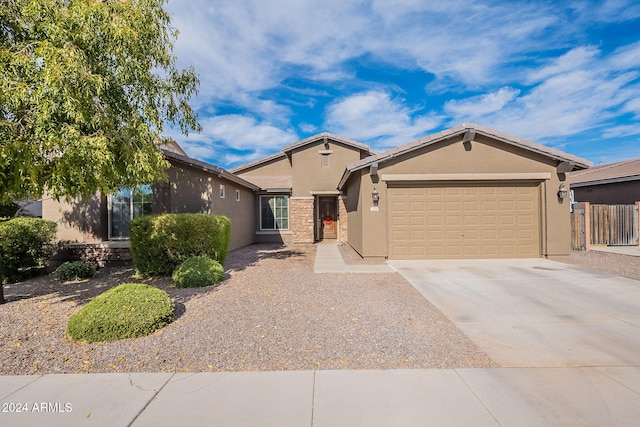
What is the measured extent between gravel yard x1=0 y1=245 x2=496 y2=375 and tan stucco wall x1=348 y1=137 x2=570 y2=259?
3.33 metres

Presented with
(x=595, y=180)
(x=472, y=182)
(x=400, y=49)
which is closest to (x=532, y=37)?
(x=400, y=49)

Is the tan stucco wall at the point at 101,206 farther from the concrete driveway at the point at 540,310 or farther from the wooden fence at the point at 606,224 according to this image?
the wooden fence at the point at 606,224

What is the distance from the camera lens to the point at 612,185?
1550cm

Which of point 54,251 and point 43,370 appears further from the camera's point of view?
point 54,251

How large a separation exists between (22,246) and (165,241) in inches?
166

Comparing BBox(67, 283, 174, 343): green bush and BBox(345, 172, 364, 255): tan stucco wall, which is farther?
BBox(345, 172, 364, 255): tan stucco wall

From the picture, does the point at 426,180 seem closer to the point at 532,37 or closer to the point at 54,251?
the point at 532,37

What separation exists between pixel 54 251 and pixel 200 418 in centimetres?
979

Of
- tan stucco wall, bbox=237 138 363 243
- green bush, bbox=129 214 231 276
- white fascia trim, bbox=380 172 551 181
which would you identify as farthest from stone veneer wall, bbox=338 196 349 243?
green bush, bbox=129 214 231 276

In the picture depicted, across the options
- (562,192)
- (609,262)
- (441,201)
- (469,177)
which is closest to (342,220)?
(441,201)

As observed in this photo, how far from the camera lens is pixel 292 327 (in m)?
4.35

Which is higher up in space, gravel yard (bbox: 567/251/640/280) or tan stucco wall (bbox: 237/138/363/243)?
tan stucco wall (bbox: 237/138/363/243)

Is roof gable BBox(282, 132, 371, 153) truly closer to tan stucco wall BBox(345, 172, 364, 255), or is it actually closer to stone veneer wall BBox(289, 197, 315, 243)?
stone veneer wall BBox(289, 197, 315, 243)

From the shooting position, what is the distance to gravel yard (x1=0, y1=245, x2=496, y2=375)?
11.1 ft
